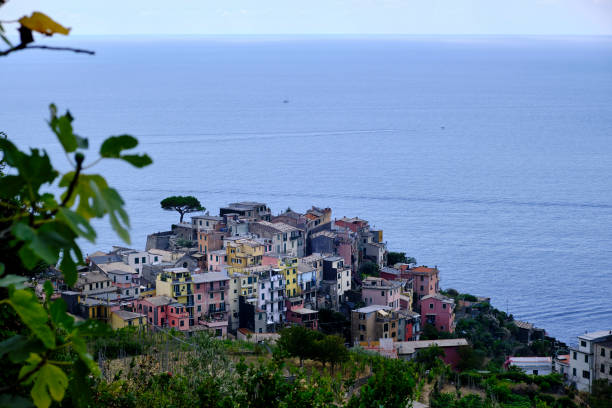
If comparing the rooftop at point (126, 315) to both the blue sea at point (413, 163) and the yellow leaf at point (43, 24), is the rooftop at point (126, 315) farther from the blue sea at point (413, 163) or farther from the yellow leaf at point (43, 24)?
the yellow leaf at point (43, 24)

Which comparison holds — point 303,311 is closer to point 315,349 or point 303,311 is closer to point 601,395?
point 315,349

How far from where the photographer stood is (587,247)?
27688 millimetres

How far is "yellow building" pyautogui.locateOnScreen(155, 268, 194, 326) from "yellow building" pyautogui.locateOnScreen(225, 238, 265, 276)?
202 centimetres

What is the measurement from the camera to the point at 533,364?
16.8 metres

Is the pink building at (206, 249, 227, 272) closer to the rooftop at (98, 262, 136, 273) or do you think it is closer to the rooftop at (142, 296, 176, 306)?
the rooftop at (98, 262, 136, 273)

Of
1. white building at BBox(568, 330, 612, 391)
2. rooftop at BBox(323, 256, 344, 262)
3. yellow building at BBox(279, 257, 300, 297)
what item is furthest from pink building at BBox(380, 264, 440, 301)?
white building at BBox(568, 330, 612, 391)

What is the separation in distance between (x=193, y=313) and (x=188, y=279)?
0.75 metres

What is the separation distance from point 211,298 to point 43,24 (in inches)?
661

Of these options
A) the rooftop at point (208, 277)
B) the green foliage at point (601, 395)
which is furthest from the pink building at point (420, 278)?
the green foliage at point (601, 395)

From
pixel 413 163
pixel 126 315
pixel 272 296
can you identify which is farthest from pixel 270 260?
pixel 413 163

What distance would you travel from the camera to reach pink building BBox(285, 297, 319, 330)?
716 inches

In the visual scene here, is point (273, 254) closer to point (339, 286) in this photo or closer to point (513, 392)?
point (339, 286)

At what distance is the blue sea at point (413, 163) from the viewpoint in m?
25.8

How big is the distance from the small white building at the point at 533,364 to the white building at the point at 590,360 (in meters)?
0.66
